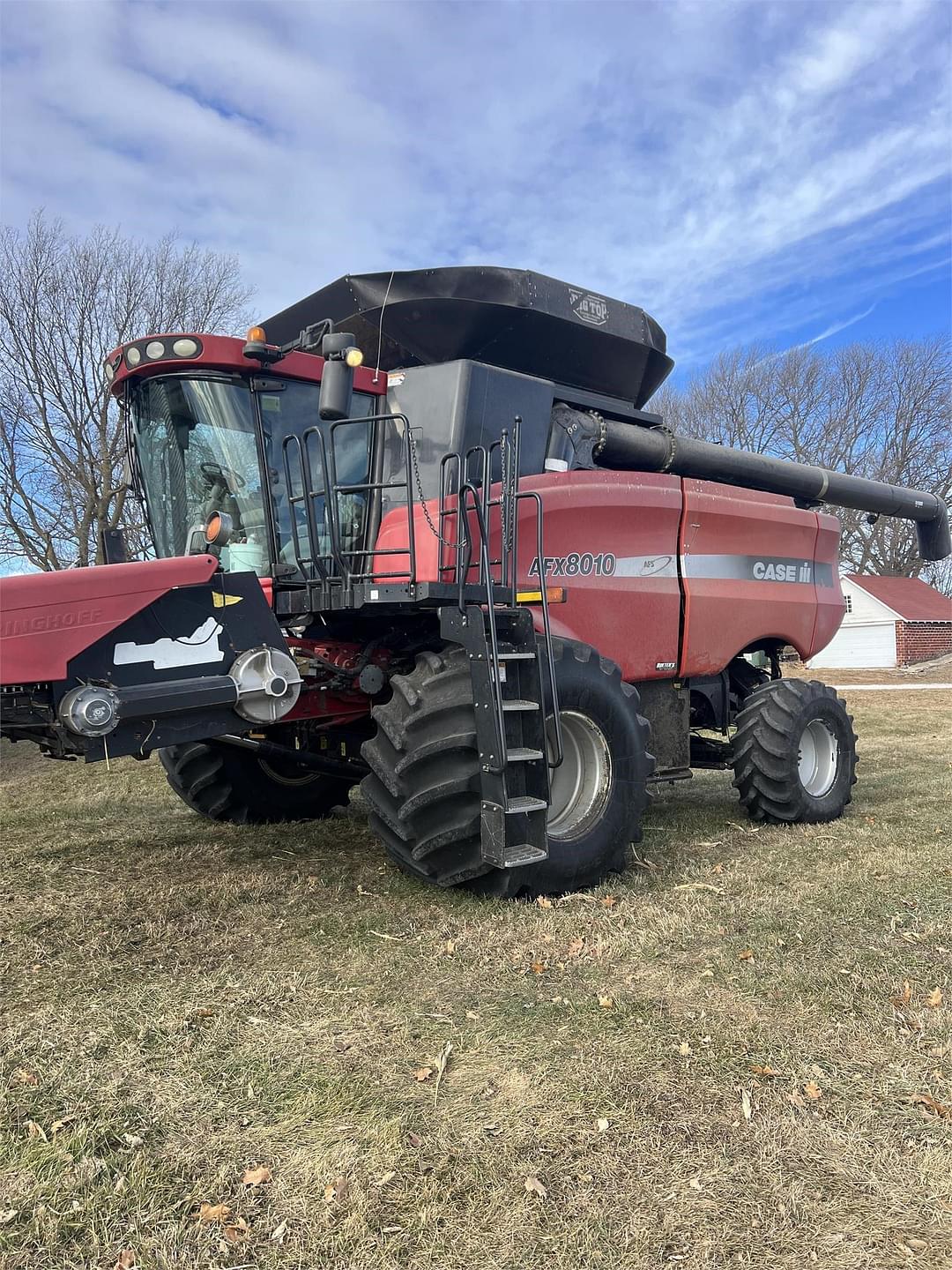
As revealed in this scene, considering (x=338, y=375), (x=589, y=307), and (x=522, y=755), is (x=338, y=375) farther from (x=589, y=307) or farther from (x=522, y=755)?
(x=589, y=307)

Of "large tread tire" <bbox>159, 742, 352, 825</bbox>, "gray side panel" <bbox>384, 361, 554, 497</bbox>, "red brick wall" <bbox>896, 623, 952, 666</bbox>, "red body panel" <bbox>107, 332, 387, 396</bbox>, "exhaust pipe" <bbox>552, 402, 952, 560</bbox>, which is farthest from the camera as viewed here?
"red brick wall" <bbox>896, 623, 952, 666</bbox>

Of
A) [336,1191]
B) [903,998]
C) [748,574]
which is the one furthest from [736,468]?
[336,1191]

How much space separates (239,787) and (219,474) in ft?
7.54

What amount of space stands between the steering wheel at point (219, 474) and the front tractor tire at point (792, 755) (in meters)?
A: 3.79

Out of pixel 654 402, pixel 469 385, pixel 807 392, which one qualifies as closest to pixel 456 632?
pixel 469 385

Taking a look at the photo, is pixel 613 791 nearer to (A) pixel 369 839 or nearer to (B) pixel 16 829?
(A) pixel 369 839

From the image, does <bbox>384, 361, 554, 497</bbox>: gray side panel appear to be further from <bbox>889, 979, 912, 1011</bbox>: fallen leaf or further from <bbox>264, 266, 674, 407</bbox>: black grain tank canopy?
<bbox>889, 979, 912, 1011</bbox>: fallen leaf

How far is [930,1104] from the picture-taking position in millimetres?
2684

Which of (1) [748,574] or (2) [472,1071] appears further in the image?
(1) [748,574]

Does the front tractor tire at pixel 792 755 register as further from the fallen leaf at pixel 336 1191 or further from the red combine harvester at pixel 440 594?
the fallen leaf at pixel 336 1191

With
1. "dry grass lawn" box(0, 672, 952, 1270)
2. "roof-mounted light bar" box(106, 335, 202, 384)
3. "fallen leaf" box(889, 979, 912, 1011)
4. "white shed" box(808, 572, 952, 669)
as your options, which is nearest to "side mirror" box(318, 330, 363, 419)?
"roof-mounted light bar" box(106, 335, 202, 384)

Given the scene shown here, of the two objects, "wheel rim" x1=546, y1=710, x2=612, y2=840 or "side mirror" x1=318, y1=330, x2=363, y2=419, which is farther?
"wheel rim" x1=546, y1=710, x2=612, y2=840

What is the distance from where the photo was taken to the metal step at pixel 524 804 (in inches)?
160

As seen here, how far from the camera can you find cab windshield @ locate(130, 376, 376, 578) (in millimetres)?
4883
